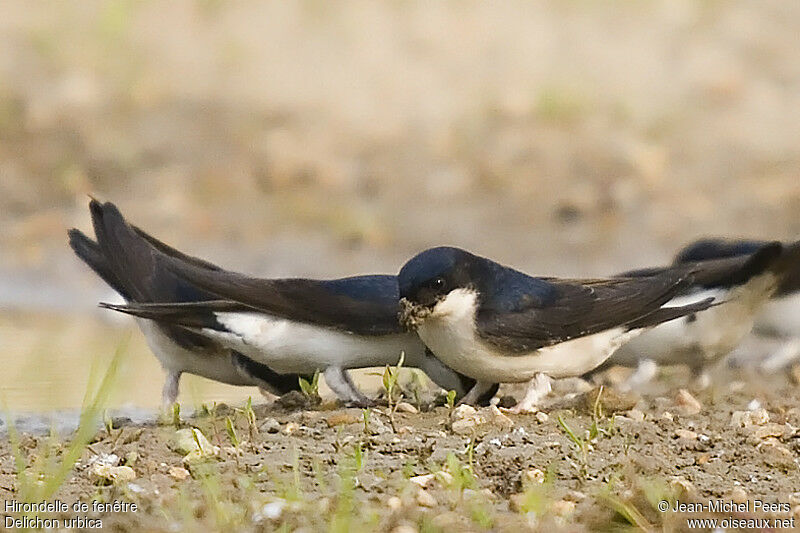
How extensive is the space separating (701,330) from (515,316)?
1.64 m

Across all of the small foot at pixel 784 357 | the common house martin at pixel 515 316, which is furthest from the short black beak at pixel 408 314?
the small foot at pixel 784 357

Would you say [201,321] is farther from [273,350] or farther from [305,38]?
[305,38]

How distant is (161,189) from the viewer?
10.7m

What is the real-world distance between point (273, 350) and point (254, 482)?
1211 mm

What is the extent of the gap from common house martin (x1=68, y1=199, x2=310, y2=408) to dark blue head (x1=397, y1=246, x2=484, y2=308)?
980mm

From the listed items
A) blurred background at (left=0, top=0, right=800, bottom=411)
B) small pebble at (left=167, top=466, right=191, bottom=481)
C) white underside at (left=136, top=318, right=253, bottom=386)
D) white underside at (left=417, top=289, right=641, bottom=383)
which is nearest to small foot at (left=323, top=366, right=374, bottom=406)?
white underside at (left=417, top=289, right=641, bottom=383)

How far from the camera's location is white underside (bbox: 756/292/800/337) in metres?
7.53

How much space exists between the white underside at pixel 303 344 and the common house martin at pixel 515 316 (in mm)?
312

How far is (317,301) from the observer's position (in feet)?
17.9

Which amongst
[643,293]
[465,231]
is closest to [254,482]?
[643,293]

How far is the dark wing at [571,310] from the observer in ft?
16.9

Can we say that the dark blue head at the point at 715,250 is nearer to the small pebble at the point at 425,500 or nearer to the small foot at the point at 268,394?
the small foot at the point at 268,394

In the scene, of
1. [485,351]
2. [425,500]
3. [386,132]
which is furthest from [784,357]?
[386,132]

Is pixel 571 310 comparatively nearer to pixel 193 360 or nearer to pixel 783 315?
pixel 193 360
